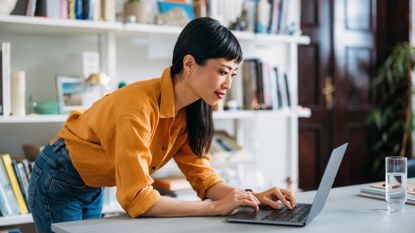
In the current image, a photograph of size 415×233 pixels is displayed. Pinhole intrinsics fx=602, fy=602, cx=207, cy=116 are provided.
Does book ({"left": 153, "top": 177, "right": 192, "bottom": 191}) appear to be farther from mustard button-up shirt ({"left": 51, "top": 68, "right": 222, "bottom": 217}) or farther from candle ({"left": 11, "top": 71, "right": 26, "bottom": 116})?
mustard button-up shirt ({"left": 51, "top": 68, "right": 222, "bottom": 217})

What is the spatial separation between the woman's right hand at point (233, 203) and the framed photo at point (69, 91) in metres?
1.29

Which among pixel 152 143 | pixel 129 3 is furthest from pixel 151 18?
pixel 152 143

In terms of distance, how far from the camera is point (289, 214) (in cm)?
156

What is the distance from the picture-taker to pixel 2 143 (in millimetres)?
2760

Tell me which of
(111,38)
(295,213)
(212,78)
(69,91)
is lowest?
(295,213)

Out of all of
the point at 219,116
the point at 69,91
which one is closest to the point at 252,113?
the point at 219,116

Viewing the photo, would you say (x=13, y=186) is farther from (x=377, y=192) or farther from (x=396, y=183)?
(x=396, y=183)

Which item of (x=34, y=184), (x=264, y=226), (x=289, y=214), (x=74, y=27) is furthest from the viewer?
(x=74, y=27)

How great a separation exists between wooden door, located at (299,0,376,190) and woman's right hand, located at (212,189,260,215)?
2.61 metres

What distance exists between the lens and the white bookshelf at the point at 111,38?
98.4 inches

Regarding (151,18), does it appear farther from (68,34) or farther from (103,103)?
(103,103)

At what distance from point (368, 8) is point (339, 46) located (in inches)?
16.8

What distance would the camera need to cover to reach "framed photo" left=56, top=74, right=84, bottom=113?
105 inches

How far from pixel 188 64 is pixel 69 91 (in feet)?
3.83
